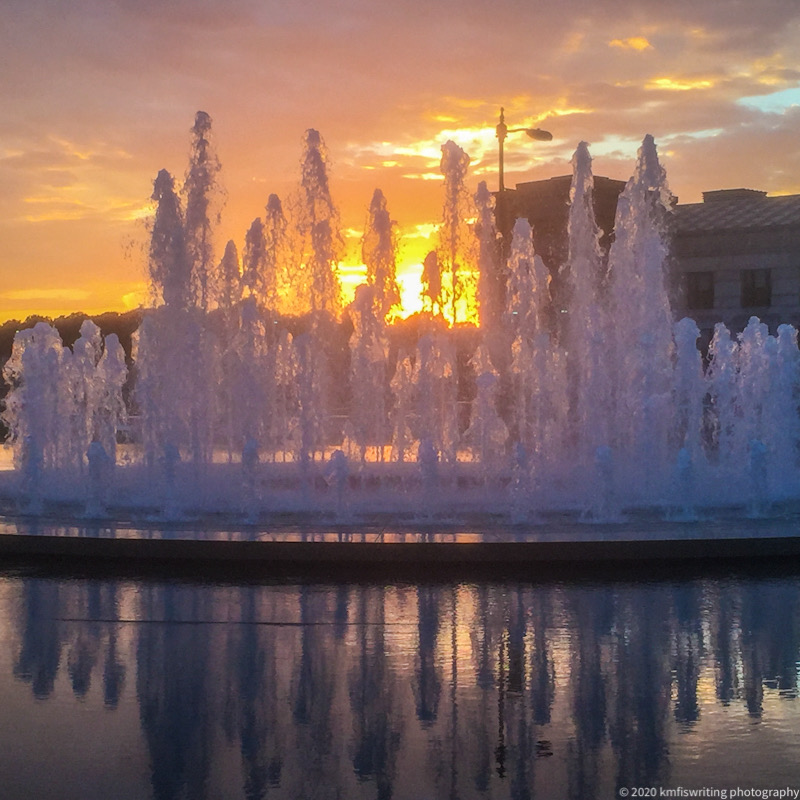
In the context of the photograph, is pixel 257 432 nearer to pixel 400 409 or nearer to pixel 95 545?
pixel 400 409

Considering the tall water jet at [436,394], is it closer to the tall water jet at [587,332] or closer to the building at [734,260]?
the tall water jet at [587,332]

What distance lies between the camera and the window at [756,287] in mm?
35188

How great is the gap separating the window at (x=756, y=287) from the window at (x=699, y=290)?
3.59 feet

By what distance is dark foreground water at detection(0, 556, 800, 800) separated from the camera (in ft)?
15.6

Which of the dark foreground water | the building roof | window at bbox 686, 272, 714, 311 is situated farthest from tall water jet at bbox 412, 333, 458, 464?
the building roof

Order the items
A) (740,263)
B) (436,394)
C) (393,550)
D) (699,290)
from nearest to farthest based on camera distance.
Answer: (393,550), (436,394), (740,263), (699,290)

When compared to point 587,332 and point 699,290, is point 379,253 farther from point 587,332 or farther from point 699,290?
point 699,290

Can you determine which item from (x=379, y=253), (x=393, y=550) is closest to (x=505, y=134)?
(x=379, y=253)

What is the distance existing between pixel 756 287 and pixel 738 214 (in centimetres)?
286

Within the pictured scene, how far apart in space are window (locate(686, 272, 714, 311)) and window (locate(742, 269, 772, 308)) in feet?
3.59

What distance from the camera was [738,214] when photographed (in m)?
36.6

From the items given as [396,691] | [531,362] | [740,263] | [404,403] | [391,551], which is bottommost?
[396,691]

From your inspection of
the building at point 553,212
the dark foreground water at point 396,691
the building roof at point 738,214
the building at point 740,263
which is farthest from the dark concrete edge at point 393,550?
the building at point 553,212

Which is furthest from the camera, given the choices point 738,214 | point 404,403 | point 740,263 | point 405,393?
point 738,214
